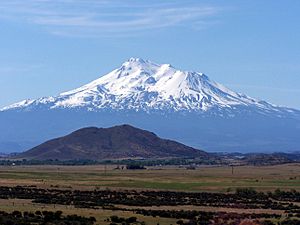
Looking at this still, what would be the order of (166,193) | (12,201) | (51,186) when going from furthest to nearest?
(51,186), (166,193), (12,201)

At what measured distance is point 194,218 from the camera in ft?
189

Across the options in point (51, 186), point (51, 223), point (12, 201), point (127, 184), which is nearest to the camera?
point (51, 223)

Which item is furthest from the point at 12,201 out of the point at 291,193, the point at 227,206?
the point at 291,193

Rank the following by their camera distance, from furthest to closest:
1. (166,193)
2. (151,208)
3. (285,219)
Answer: (166,193)
(151,208)
(285,219)

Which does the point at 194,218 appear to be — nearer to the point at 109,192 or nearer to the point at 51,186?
the point at 109,192

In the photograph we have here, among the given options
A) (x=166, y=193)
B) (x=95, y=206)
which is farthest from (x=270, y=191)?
(x=95, y=206)

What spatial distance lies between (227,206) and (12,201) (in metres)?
18.8

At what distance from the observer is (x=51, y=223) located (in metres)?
51.5

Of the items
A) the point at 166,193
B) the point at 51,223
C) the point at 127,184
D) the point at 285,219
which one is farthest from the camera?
the point at 127,184

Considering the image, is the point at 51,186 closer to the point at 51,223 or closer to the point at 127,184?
the point at 127,184

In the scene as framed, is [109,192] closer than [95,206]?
No

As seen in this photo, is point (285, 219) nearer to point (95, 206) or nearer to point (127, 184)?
point (95, 206)

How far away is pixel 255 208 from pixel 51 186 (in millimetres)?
36404

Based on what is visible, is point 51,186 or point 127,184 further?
point 127,184
